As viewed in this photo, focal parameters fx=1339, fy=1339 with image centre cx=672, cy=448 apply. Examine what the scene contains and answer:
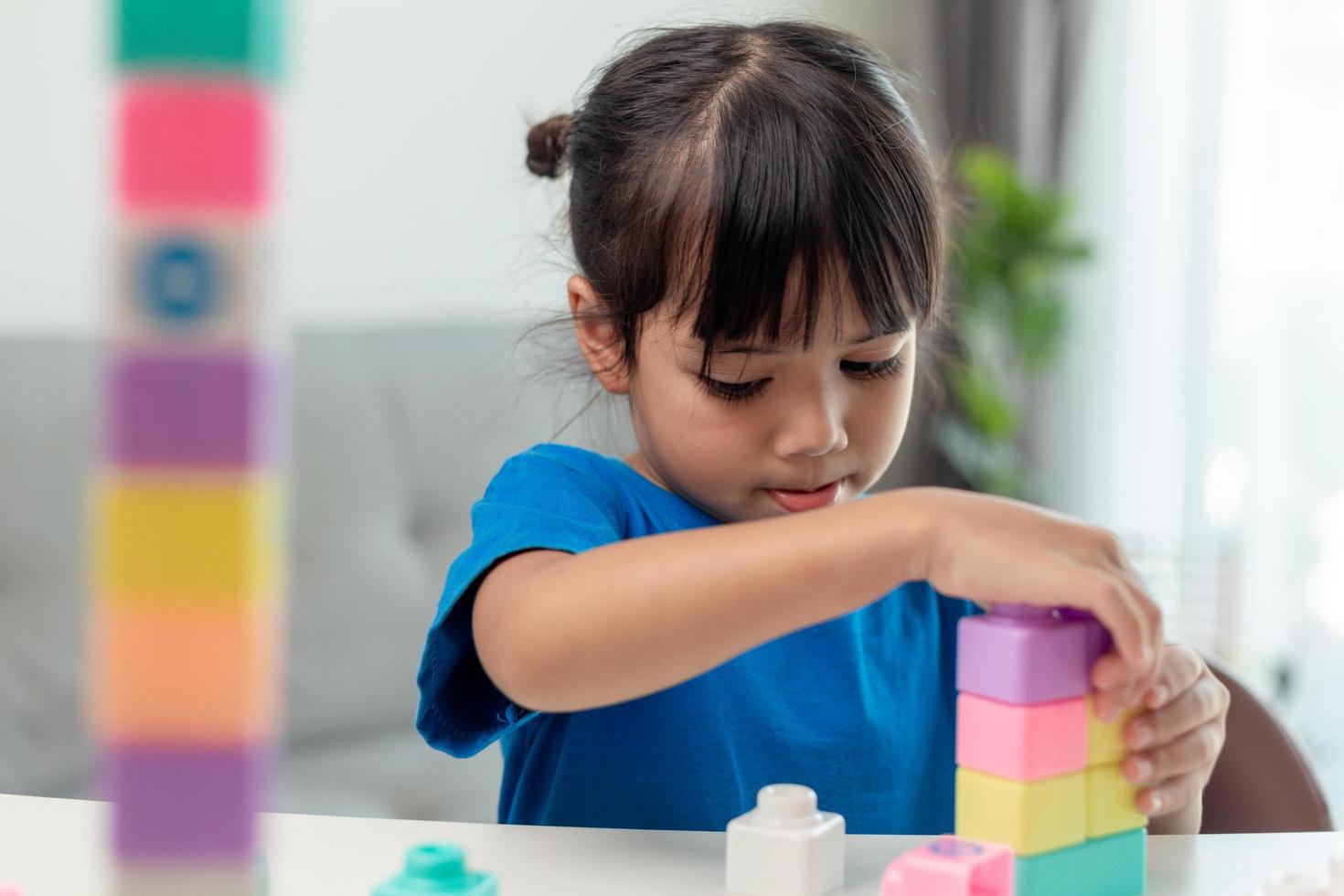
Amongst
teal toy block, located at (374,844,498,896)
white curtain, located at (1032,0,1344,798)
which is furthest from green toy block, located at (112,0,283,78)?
white curtain, located at (1032,0,1344,798)

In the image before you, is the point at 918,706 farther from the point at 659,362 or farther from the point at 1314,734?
the point at 1314,734

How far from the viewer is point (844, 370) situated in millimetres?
791

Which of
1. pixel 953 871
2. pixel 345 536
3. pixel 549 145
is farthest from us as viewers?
pixel 345 536

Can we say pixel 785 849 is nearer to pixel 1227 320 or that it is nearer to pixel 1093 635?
pixel 1093 635

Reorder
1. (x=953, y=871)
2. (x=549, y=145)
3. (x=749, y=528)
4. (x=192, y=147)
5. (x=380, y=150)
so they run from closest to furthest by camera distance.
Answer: (x=192, y=147)
(x=953, y=871)
(x=749, y=528)
(x=549, y=145)
(x=380, y=150)

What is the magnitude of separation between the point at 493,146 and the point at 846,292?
1640mm

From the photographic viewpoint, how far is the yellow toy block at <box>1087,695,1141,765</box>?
0.54 meters

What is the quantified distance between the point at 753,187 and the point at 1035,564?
0.32m

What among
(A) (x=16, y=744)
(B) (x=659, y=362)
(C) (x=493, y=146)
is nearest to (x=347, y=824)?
(B) (x=659, y=362)

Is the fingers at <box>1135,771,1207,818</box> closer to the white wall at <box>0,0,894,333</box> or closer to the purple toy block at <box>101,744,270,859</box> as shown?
the purple toy block at <box>101,744,270,859</box>

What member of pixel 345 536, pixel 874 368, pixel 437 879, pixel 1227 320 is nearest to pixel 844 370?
pixel 874 368

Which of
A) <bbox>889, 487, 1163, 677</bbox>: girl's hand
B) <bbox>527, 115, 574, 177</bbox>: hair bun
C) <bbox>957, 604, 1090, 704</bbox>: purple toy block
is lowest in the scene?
<bbox>957, 604, 1090, 704</bbox>: purple toy block

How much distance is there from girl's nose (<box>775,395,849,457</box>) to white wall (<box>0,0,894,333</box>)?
39.8 inches

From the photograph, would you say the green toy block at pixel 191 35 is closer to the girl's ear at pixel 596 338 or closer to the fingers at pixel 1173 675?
the fingers at pixel 1173 675
